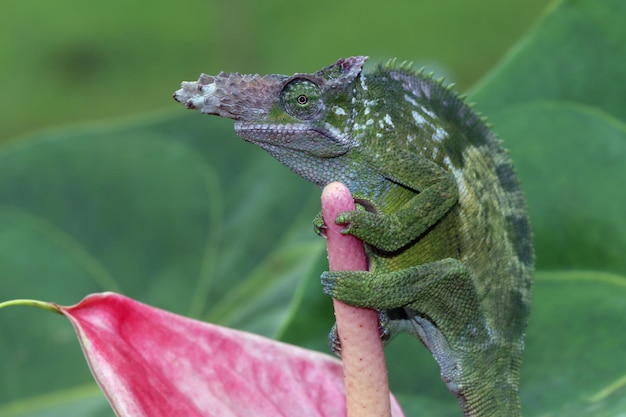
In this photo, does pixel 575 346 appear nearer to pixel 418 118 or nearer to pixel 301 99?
pixel 418 118

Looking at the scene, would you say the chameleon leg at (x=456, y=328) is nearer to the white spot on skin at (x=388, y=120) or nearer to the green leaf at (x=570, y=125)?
the white spot on skin at (x=388, y=120)

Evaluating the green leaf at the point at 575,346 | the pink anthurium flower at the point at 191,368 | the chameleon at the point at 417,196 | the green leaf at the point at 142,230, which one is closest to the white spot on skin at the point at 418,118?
the chameleon at the point at 417,196

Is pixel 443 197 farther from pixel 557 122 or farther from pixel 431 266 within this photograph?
pixel 557 122

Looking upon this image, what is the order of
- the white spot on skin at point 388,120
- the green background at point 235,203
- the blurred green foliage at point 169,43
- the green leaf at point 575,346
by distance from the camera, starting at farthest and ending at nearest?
the blurred green foliage at point 169,43 < the green background at point 235,203 < the green leaf at point 575,346 < the white spot on skin at point 388,120

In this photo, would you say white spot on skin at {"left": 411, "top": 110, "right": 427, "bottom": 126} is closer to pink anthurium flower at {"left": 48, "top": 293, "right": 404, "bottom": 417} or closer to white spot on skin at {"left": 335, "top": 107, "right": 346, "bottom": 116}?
white spot on skin at {"left": 335, "top": 107, "right": 346, "bottom": 116}

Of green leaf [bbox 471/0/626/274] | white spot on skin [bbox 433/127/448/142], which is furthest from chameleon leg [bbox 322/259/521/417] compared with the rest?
green leaf [bbox 471/0/626/274]
